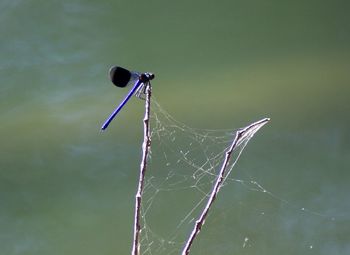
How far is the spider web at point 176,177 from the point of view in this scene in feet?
7.89

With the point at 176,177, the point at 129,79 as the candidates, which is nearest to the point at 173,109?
the point at 176,177

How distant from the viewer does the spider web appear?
94.7 inches

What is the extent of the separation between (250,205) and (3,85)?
4.56 ft

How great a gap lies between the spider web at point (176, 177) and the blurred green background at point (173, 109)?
0.23 feet

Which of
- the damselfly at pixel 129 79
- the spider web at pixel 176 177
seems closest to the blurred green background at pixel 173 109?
the spider web at pixel 176 177

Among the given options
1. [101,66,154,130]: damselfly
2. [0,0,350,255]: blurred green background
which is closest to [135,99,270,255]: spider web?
[0,0,350,255]: blurred green background

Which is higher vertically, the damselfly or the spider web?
the damselfly

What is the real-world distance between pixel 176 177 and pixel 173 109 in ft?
1.32

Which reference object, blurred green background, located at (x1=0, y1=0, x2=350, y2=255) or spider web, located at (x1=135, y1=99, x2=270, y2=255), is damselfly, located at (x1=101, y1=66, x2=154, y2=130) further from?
blurred green background, located at (x1=0, y1=0, x2=350, y2=255)

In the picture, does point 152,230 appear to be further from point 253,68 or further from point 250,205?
point 253,68

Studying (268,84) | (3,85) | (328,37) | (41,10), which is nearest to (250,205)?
(268,84)

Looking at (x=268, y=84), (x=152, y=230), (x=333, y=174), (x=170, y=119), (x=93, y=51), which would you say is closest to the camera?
(x=152, y=230)

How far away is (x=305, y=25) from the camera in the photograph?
3.29 metres

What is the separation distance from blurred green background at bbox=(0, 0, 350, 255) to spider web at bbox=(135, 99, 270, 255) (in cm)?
7
